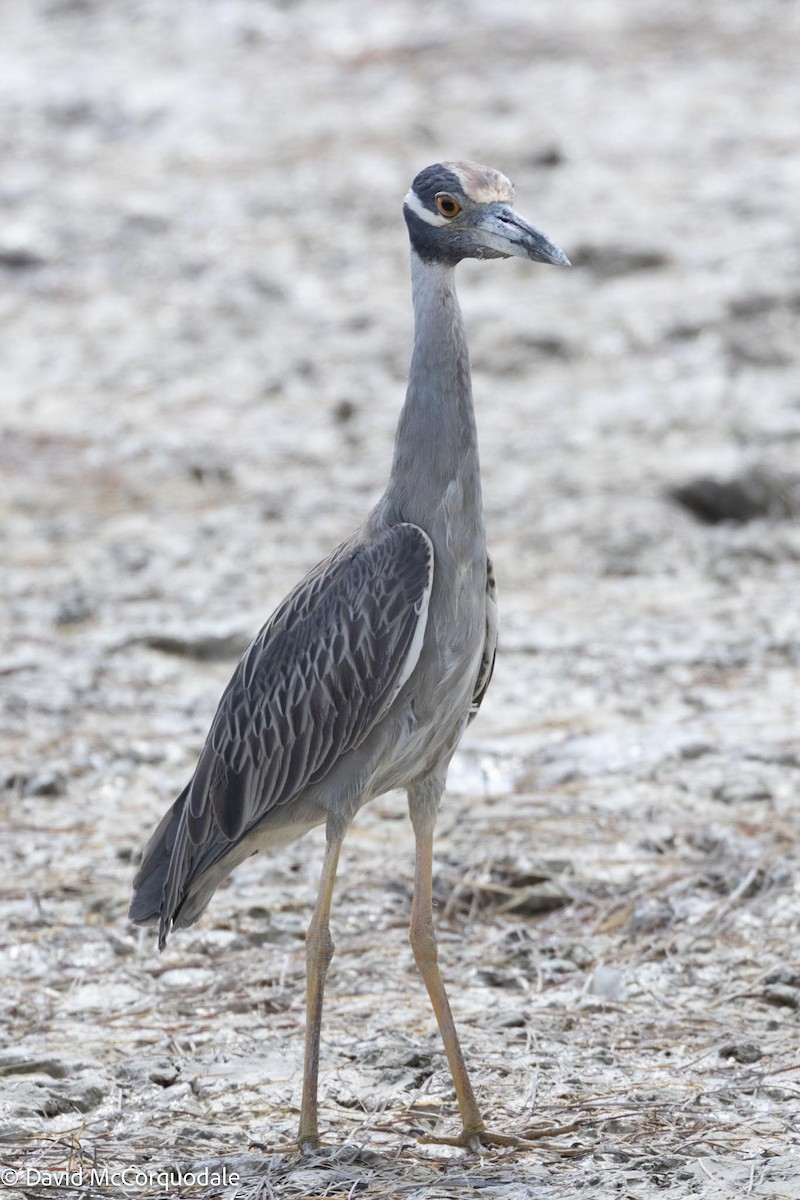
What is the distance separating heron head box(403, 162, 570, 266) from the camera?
428cm

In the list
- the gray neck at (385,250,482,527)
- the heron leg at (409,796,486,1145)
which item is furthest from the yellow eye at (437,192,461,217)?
the heron leg at (409,796,486,1145)

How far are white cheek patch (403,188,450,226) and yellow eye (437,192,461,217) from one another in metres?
0.02

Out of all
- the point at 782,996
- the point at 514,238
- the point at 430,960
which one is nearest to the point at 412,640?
the point at 430,960

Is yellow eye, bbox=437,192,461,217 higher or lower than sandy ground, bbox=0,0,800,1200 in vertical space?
higher

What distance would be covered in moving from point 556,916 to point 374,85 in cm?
1080

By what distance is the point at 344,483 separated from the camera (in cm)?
900

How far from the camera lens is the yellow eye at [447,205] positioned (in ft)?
14.2

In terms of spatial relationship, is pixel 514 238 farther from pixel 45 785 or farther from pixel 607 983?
pixel 45 785

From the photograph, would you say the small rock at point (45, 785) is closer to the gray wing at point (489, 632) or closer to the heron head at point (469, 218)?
the gray wing at point (489, 632)

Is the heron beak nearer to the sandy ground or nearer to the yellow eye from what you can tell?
the yellow eye

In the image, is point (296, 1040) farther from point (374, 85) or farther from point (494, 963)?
point (374, 85)

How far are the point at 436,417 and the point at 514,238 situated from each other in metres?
0.49

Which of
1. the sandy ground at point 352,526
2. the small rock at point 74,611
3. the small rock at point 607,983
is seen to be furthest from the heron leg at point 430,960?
the small rock at point 74,611

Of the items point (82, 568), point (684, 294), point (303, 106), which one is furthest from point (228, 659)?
point (303, 106)
